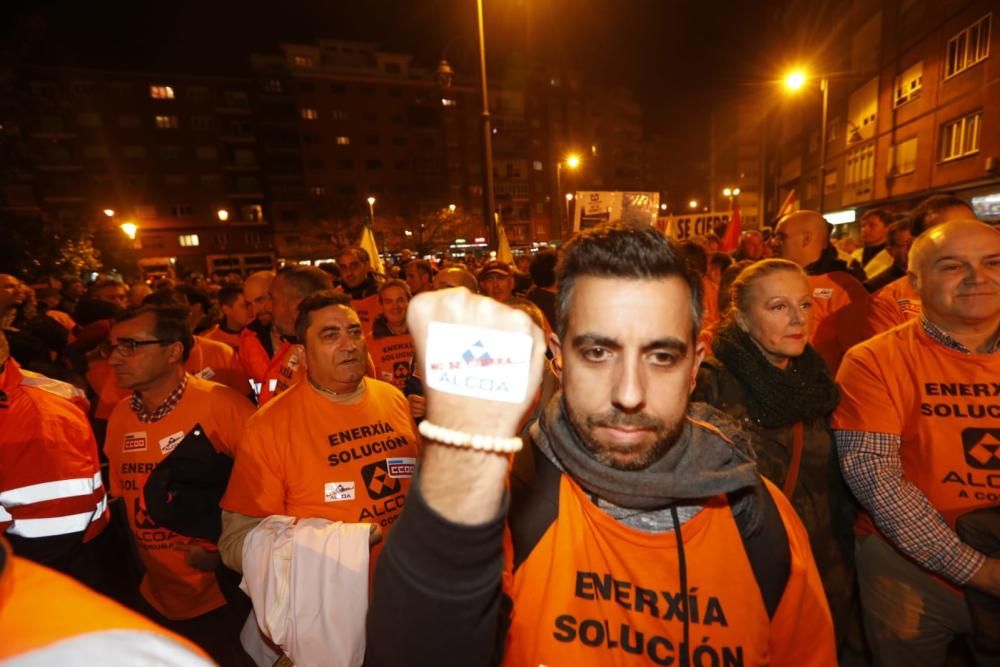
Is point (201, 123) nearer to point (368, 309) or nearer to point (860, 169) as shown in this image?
point (860, 169)

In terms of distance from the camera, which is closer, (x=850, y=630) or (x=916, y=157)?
(x=850, y=630)

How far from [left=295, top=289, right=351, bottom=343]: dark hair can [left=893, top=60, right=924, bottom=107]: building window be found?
2758 centimetres

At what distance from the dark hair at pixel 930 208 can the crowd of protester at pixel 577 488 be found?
1.03 m

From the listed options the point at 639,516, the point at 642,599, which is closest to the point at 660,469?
the point at 639,516

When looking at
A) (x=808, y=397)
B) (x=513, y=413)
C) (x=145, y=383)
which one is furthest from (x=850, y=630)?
(x=145, y=383)

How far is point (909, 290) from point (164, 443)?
5460mm

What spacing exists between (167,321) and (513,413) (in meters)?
3.26

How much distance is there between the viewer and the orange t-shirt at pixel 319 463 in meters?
2.47

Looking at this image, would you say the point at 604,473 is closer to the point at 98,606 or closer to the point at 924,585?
the point at 98,606

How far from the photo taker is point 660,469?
1.51 meters

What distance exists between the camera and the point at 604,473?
141cm

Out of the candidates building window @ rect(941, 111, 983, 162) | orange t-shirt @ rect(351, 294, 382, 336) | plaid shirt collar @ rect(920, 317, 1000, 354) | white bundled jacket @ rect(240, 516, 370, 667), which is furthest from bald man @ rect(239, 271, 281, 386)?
building window @ rect(941, 111, 983, 162)

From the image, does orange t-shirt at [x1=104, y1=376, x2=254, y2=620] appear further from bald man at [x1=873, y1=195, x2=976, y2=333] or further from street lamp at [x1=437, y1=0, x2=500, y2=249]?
street lamp at [x1=437, y1=0, x2=500, y2=249]

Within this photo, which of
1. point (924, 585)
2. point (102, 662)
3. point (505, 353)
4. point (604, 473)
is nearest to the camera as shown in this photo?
point (102, 662)
